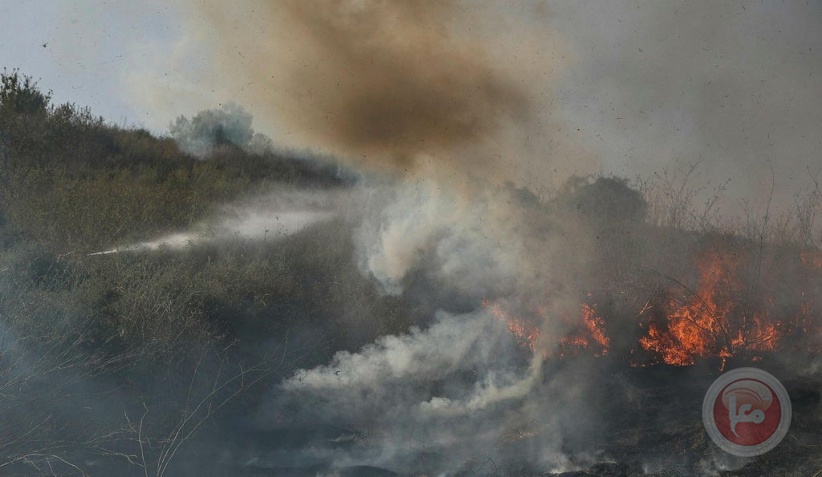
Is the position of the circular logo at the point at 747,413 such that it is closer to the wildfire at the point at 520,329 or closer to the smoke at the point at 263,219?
the wildfire at the point at 520,329

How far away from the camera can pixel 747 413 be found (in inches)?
474

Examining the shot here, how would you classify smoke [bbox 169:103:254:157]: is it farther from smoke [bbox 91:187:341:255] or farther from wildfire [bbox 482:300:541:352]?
wildfire [bbox 482:300:541:352]

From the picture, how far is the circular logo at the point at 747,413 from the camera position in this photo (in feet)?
37.4

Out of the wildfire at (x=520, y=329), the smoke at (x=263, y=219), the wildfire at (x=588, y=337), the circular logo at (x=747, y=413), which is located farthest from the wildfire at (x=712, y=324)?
the smoke at (x=263, y=219)

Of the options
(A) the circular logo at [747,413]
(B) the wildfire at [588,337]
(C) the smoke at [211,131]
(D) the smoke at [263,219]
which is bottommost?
(A) the circular logo at [747,413]

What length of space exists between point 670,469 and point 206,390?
9.25 metres

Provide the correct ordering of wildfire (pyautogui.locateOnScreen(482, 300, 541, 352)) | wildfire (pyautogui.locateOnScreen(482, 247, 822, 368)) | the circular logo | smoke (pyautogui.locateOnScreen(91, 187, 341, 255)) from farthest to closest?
1. smoke (pyautogui.locateOnScreen(91, 187, 341, 255))
2. wildfire (pyautogui.locateOnScreen(482, 300, 541, 352))
3. wildfire (pyautogui.locateOnScreen(482, 247, 822, 368))
4. the circular logo

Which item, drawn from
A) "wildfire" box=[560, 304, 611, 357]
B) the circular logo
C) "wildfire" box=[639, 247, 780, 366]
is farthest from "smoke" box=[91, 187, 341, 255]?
the circular logo

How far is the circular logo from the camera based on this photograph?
1140 centimetres

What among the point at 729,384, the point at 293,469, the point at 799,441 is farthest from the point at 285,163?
the point at 799,441

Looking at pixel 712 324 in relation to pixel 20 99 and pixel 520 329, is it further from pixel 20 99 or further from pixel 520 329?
pixel 20 99

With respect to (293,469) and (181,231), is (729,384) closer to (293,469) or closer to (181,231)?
(293,469)

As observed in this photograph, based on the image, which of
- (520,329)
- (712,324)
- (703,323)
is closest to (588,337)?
(520,329)

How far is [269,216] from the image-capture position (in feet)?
64.6
